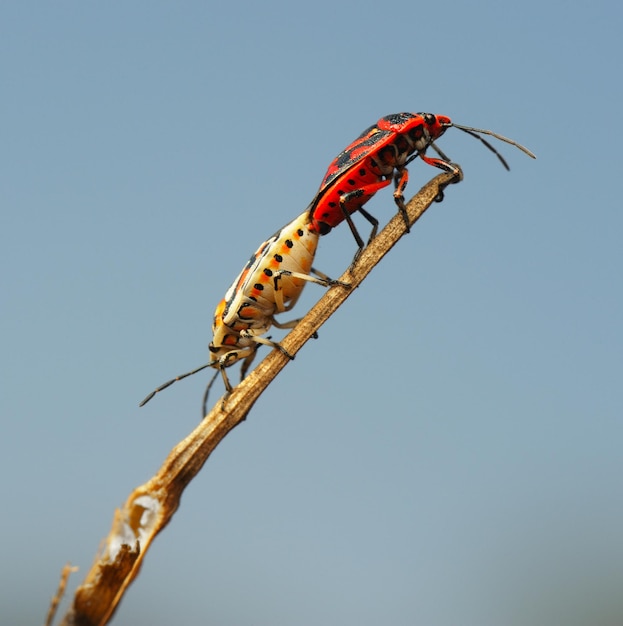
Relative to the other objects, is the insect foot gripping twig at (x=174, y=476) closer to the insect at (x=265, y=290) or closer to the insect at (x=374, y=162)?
the insect at (x=374, y=162)

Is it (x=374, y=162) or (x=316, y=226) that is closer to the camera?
(x=374, y=162)

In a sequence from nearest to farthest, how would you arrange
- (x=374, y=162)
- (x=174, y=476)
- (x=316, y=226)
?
(x=174, y=476) < (x=374, y=162) < (x=316, y=226)

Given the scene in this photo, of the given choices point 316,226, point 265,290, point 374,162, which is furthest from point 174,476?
point 374,162

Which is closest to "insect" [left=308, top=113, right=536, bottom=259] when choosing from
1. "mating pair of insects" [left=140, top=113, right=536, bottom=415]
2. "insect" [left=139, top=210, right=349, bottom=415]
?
"mating pair of insects" [left=140, top=113, right=536, bottom=415]

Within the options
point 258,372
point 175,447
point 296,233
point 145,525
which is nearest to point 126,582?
point 145,525

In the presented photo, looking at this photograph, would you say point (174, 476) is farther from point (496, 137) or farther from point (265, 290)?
point (496, 137)

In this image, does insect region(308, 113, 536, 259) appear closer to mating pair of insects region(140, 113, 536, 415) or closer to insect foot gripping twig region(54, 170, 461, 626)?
mating pair of insects region(140, 113, 536, 415)
